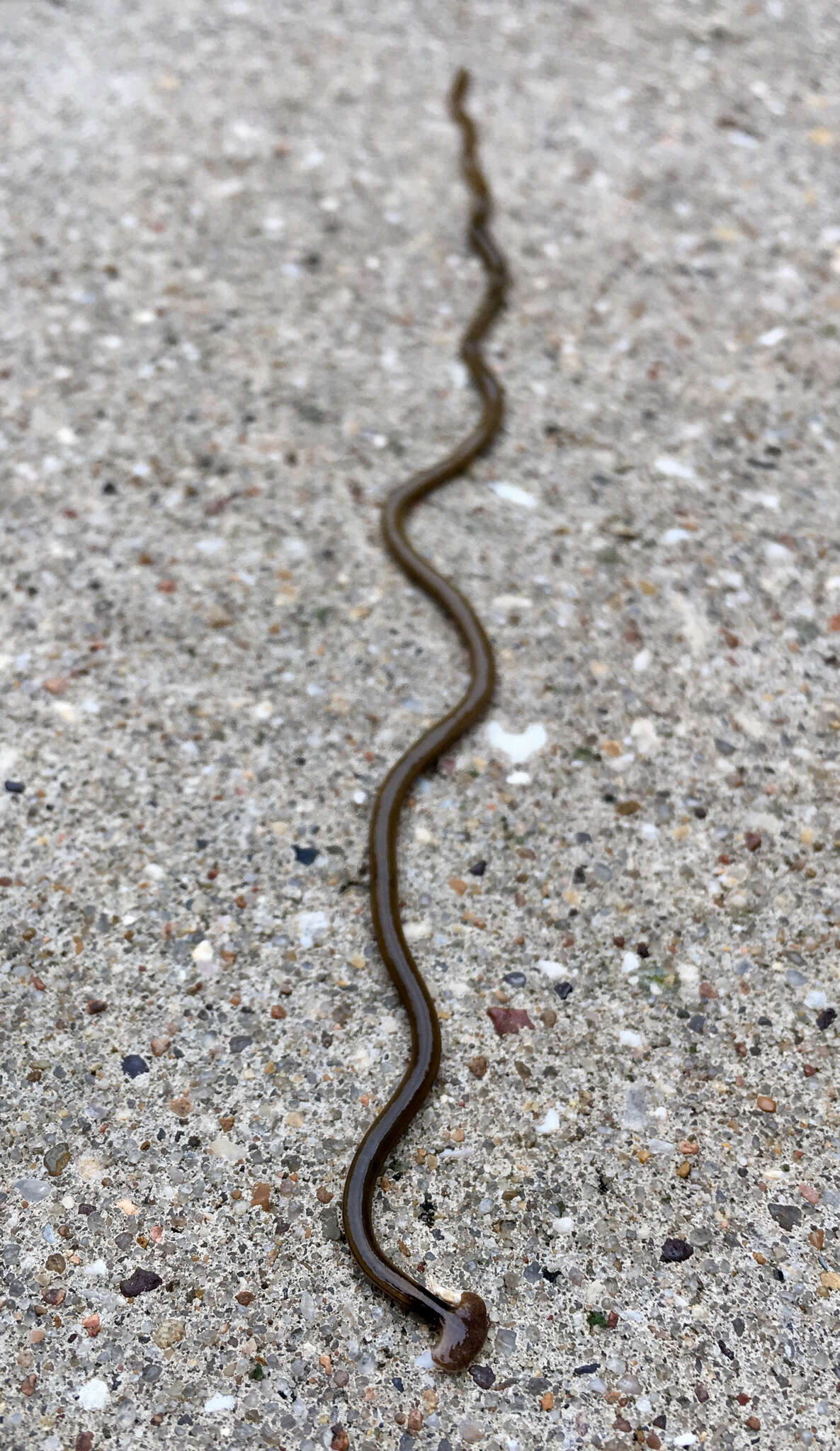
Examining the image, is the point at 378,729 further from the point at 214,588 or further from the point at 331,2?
the point at 331,2

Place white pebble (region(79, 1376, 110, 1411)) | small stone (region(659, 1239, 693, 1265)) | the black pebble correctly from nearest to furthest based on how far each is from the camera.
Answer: white pebble (region(79, 1376, 110, 1411)) → small stone (region(659, 1239, 693, 1265)) → the black pebble

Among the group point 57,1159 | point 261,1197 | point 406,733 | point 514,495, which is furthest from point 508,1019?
point 514,495

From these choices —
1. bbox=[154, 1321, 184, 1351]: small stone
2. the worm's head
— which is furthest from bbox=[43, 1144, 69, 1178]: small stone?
the worm's head

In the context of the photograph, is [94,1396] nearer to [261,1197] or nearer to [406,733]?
[261,1197]

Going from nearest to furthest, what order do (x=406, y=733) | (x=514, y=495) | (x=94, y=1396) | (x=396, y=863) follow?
(x=94, y=1396) → (x=396, y=863) → (x=406, y=733) → (x=514, y=495)

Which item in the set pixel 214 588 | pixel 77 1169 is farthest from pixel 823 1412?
pixel 214 588

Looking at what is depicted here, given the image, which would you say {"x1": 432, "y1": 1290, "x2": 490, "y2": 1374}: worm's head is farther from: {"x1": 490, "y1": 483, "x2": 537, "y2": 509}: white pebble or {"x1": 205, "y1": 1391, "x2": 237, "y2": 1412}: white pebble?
{"x1": 490, "y1": 483, "x2": 537, "y2": 509}: white pebble
